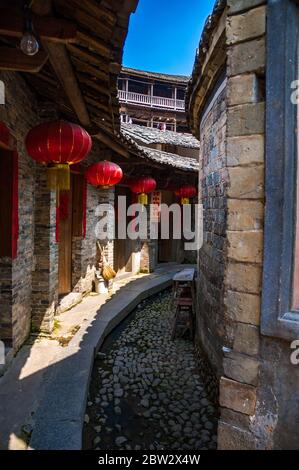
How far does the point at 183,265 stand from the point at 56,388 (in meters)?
8.66

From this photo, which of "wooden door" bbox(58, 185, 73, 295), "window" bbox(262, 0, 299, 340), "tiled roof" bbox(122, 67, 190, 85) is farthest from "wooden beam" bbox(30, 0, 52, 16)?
"tiled roof" bbox(122, 67, 190, 85)

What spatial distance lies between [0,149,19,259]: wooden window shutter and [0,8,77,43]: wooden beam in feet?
5.89

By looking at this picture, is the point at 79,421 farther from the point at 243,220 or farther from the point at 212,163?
the point at 212,163

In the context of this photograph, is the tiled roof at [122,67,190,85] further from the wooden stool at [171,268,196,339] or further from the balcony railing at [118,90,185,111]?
the wooden stool at [171,268,196,339]

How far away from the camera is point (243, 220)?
186 centimetres

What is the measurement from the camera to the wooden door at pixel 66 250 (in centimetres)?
641

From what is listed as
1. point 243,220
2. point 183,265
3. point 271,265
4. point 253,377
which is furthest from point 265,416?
point 183,265

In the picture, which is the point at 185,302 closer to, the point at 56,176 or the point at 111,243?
the point at 111,243

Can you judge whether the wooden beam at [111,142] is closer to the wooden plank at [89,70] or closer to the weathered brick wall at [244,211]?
the wooden plank at [89,70]

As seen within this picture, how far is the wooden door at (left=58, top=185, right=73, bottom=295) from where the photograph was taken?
21.0 feet

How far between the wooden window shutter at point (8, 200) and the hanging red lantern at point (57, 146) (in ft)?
1.49

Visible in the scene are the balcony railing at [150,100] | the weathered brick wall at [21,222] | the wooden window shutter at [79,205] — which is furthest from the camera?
the balcony railing at [150,100]

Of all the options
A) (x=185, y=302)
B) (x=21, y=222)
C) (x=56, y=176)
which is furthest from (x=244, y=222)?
(x=185, y=302)

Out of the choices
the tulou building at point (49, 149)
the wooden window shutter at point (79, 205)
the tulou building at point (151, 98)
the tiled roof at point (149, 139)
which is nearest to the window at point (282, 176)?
the tulou building at point (49, 149)
